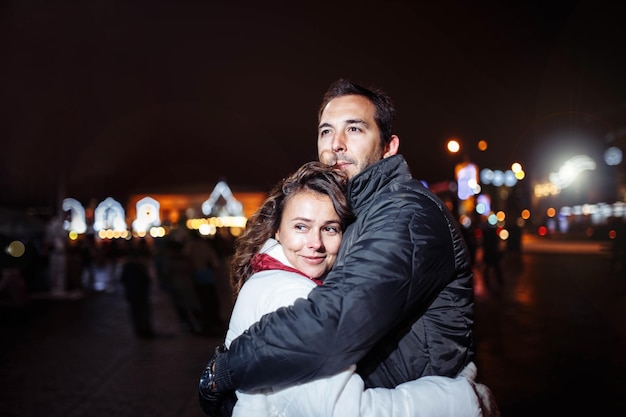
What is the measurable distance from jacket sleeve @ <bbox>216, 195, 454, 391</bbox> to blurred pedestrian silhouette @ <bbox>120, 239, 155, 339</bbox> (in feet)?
26.7

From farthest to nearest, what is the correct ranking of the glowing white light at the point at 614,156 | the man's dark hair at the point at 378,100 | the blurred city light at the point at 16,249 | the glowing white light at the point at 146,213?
the glowing white light at the point at 146,213 < the glowing white light at the point at 614,156 < the blurred city light at the point at 16,249 < the man's dark hair at the point at 378,100

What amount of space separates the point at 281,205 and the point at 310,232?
0.27m

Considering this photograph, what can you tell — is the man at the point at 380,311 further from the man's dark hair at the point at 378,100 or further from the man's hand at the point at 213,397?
the man's dark hair at the point at 378,100

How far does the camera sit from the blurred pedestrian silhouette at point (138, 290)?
9.66 m

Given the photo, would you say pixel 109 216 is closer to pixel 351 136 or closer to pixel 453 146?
pixel 453 146

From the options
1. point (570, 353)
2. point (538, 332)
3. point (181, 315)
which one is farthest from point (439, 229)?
point (181, 315)

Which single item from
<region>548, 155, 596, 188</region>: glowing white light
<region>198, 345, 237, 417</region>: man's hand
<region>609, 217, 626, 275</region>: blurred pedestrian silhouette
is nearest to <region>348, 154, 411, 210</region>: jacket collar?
<region>198, 345, 237, 417</region>: man's hand

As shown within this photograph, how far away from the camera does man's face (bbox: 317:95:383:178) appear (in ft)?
8.81

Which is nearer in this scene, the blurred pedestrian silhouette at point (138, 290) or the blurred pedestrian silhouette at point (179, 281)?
the blurred pedestrian silhouette at point (138, 290)

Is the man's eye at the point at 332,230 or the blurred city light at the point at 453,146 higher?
the blurred city light at the point at 453,146

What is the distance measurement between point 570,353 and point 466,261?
638cm

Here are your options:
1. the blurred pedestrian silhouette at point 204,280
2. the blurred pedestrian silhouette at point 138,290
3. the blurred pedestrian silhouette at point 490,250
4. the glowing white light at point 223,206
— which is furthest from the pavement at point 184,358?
the glowing white light at point 223,206

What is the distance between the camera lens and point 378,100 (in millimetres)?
2807

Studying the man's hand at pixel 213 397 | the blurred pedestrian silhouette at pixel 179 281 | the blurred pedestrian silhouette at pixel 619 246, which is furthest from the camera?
the blurred pedestrian silhouette at pixel 619 246
